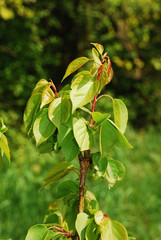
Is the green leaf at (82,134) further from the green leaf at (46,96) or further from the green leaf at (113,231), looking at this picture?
the green leaf at (113,231)

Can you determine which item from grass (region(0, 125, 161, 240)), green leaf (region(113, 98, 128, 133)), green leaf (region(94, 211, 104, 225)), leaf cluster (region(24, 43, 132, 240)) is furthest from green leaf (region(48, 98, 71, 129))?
grass (region(0, 125, 161, 240))

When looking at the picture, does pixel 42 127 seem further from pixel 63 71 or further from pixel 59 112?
pixel 63 71

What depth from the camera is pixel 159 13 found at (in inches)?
198

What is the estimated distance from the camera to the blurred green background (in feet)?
8.82

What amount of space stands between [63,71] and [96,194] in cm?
244

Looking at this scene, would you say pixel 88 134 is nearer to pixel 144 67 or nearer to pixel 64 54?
pixel 64 54

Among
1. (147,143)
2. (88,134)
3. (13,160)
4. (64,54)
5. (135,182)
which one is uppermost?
(88,134)

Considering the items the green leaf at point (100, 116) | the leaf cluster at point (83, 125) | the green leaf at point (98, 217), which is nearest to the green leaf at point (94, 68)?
the leaf cluster at point (83, 125)

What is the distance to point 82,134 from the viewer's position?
76cm

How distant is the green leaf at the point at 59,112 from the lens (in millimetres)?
753

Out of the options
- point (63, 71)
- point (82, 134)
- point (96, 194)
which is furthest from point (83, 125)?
point (63, 71)

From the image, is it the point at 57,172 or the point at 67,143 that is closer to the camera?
the point at 67,143

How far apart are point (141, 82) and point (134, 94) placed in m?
0.23

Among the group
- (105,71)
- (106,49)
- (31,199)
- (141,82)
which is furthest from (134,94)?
(105,71)
